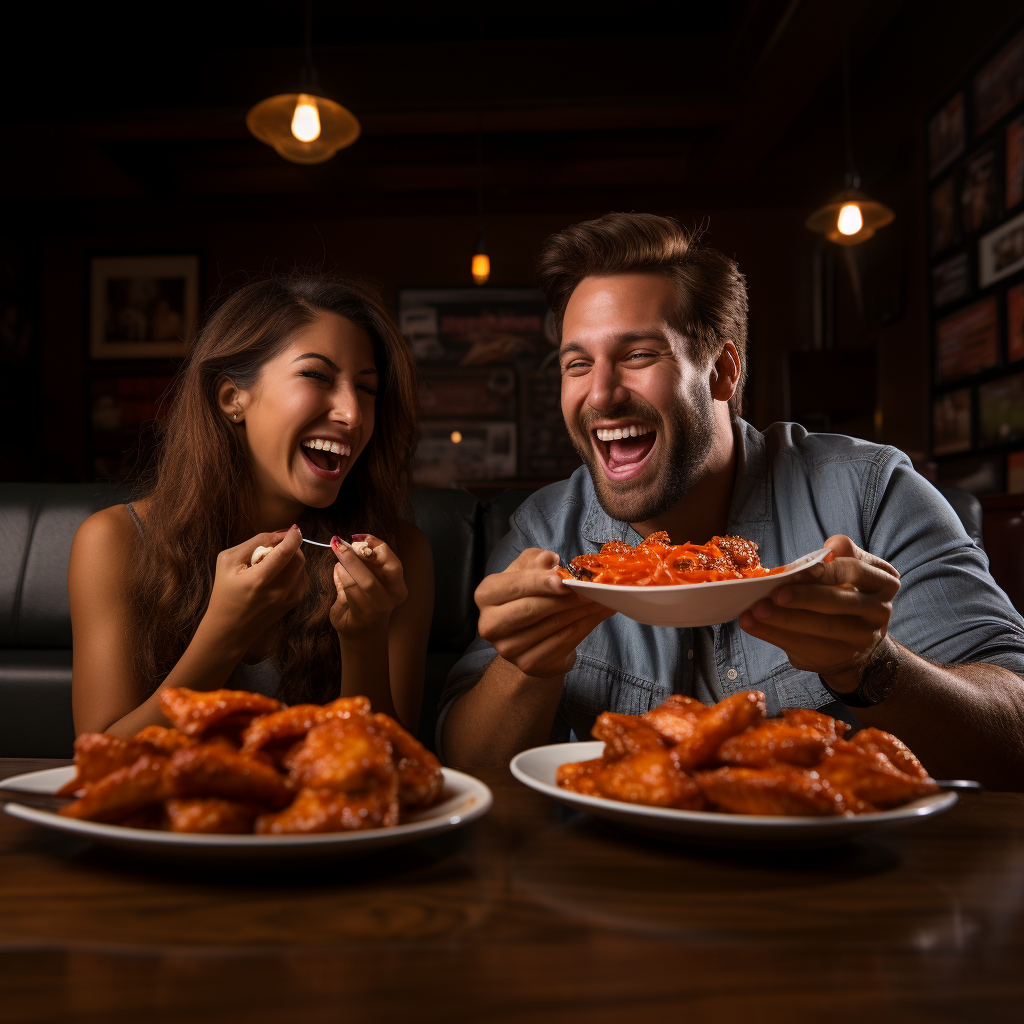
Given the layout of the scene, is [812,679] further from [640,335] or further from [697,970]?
[697,970]

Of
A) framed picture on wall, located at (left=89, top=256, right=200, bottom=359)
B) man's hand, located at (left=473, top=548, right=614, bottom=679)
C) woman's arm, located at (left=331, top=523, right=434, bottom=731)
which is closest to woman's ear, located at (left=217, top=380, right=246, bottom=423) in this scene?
woman's arm, located at (left=331, top=523, right=434, bottom=731)

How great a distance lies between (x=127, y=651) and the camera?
1.65 metres

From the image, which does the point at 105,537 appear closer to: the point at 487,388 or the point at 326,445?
the point at 326,445

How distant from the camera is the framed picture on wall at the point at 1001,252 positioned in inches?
175

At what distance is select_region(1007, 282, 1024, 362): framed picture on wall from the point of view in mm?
4469

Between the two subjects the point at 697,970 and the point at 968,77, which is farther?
the point at 968,77

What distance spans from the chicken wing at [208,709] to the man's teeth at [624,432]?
1.11 m

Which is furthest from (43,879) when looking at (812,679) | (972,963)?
(812,679)

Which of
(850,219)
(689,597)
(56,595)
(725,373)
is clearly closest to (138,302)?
(56,595)

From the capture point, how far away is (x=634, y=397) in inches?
66.8

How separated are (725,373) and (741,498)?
340 millimetres

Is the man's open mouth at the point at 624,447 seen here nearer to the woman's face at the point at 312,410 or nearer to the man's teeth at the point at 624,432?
the man's teeth at the point at 624,432

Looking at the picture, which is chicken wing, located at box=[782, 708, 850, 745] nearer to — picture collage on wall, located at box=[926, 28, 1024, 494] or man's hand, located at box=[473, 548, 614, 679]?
man's hand, located at box=[473, 548, 614, 679]

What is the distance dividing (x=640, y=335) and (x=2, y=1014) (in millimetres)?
1535
